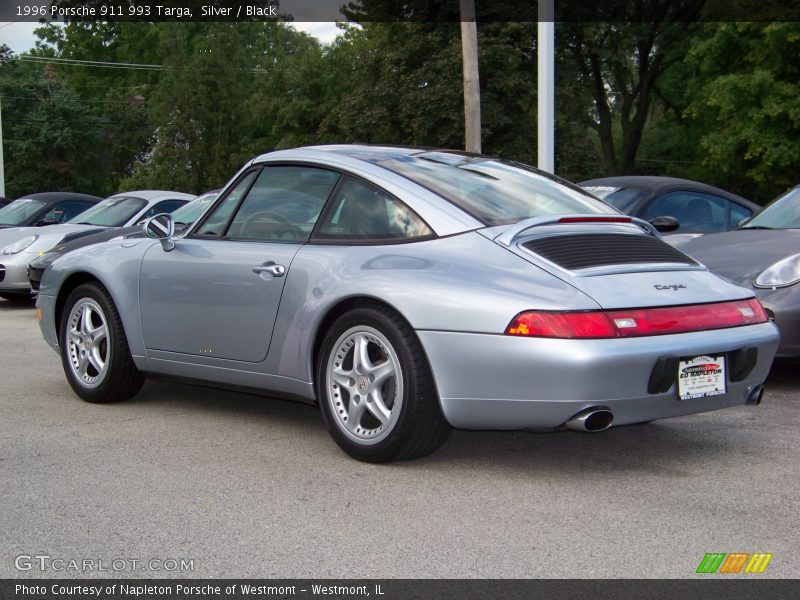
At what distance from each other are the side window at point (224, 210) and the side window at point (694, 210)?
5065mm

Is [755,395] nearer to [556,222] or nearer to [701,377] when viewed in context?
[701,377]

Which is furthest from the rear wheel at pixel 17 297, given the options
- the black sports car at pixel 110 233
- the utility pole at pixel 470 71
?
the utility pole at pixel 470 71

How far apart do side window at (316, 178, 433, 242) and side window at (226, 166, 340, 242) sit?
120 millimetres

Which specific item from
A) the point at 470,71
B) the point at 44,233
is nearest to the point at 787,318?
the point at 44,233

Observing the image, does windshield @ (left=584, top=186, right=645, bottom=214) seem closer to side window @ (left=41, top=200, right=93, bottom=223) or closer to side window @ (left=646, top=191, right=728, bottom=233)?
side window @ (left=646, top=191, right=728, bottom=233)

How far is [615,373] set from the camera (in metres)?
4.28

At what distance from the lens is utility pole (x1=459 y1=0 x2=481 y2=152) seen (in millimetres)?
19656

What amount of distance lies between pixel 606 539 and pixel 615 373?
0.75 meters

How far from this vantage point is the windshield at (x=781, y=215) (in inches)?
309

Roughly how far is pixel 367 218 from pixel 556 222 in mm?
912

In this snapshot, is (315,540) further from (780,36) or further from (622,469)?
(780,36)

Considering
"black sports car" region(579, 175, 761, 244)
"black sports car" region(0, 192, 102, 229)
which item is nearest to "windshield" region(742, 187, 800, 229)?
"black sports car" region(579, 175, 761, 244)

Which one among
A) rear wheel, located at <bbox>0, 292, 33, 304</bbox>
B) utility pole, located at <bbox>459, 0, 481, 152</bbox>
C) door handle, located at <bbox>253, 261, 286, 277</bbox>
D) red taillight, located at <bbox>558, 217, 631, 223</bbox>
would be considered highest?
utility pole, located at <bbox>459, 0, 481, 152</bbox>
